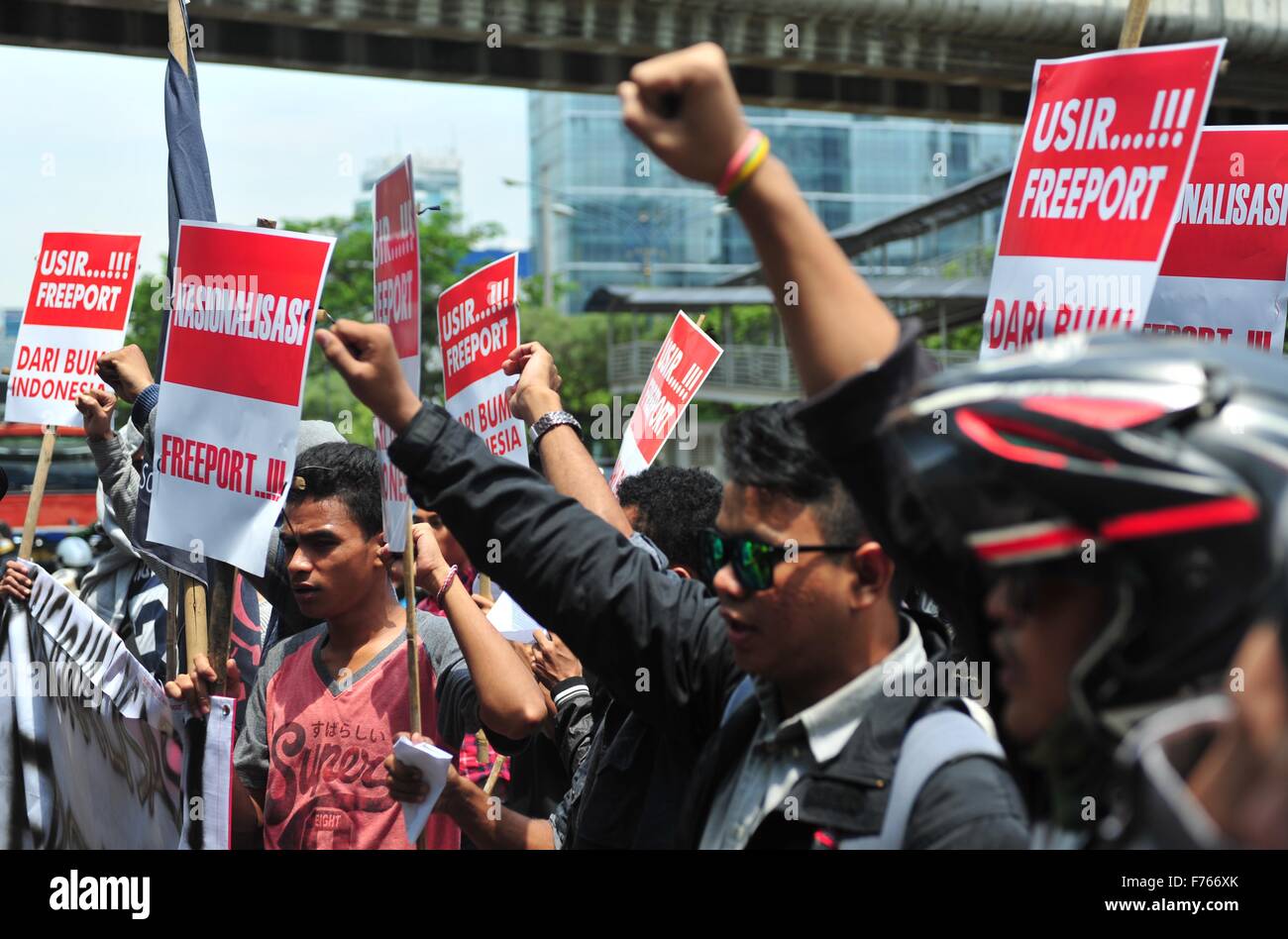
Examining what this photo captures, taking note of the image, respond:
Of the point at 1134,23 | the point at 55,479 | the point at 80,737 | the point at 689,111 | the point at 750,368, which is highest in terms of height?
the point at 1134,23

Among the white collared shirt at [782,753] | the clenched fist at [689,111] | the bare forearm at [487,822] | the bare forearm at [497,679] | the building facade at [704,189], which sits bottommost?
the building facade at [704,189]

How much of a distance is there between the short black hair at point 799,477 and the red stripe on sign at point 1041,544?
42.8 inches

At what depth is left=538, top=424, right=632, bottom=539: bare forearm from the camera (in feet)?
8.88

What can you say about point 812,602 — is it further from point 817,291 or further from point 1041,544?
point 1041,544

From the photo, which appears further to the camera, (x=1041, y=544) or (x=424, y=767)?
(x=424, y=767)

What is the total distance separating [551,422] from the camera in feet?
9.70

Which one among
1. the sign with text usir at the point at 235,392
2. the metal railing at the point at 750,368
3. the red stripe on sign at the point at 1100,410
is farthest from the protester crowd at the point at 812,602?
the metal railing at the point at 750,368

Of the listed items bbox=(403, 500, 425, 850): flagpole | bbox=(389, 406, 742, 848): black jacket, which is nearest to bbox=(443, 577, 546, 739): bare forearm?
bbox=(403, 500, 425, 850): flagpole

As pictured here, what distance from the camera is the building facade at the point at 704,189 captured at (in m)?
115

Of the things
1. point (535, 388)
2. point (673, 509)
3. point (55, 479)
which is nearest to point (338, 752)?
point (535, 388)

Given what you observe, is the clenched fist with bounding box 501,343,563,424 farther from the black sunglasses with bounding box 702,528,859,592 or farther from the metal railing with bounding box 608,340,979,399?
the metal railing with bounding box 608,340,979,399

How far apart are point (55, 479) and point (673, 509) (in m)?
18.2

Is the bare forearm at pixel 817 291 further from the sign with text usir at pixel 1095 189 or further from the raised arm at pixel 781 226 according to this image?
the sign with text usir at pixel 1095 189
